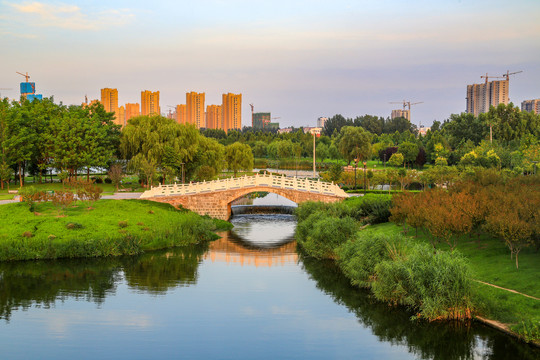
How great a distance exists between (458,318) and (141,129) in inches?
1618

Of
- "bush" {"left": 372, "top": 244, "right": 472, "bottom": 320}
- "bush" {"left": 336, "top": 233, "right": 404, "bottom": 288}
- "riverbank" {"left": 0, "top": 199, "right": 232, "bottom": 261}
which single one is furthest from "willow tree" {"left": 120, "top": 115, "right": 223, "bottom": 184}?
"bush" {"left": 372, "top": 244, "right": 472, "bottom": 320}

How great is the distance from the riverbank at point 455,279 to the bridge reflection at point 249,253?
618 centimetres

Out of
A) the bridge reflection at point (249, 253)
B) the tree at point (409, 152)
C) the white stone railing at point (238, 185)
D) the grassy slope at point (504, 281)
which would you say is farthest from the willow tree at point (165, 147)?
the tree at point (409, 152)

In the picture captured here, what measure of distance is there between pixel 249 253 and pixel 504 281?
52.8ft

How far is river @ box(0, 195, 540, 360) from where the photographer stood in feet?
55.2

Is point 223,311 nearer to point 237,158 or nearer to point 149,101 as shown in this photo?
point 237,158

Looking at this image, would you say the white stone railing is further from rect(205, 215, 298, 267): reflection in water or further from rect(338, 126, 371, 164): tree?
rect(338, 126, 371, 164): tree

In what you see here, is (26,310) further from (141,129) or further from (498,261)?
(141,129)

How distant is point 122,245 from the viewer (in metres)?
30.2

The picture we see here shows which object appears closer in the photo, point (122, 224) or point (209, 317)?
point (209, 317)

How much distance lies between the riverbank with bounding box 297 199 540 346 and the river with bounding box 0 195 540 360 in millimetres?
570

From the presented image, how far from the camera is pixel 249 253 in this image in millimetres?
31828

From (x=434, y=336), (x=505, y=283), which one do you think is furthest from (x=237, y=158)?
(x=434, y=336)

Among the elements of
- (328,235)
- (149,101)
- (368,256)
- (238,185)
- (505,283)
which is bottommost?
(505,283)
